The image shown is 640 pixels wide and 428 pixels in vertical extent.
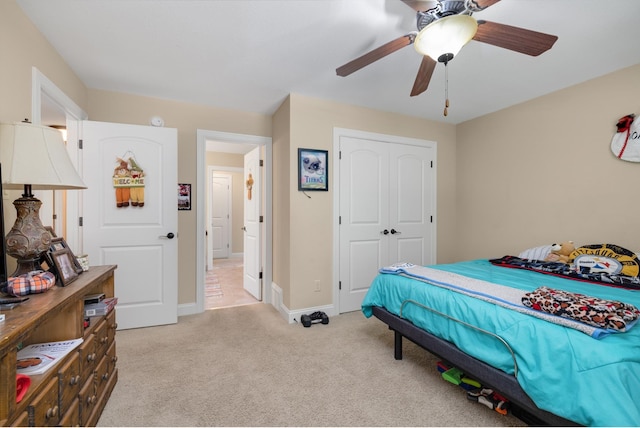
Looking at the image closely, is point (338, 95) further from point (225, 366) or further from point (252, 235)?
point (225, 366)

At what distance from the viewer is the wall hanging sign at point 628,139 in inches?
96.3

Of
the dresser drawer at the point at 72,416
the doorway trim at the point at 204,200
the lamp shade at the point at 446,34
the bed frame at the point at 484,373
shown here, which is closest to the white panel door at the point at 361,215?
the doorway trim at the point at 204,200

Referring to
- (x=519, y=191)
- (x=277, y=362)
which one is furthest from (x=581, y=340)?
(x=519, y=191)

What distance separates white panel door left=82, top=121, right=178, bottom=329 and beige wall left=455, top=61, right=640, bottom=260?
A: 375 centimetres

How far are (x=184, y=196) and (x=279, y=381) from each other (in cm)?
227

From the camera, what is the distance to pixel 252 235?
4012mm

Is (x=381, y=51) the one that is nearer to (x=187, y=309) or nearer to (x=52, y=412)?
(x=52, y=412)

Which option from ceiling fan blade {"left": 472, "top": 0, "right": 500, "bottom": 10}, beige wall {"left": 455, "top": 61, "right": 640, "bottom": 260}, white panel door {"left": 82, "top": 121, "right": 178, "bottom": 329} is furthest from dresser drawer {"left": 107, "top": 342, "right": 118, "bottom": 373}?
beige wall {"left": 455, "top": 61, "right": 640, "bottom": 260}

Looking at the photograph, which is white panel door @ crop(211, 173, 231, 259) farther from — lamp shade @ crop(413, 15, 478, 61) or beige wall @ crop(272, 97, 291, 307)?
lamp shade @ crop(413, 15, 478, 61)

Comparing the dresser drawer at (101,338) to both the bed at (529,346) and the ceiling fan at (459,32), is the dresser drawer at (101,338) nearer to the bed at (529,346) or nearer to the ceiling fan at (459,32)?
the bed at (529,346)

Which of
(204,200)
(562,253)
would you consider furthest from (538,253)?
(204,200)

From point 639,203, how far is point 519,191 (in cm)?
100

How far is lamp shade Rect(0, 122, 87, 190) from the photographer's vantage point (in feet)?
3.97

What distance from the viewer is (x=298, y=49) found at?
222cm
